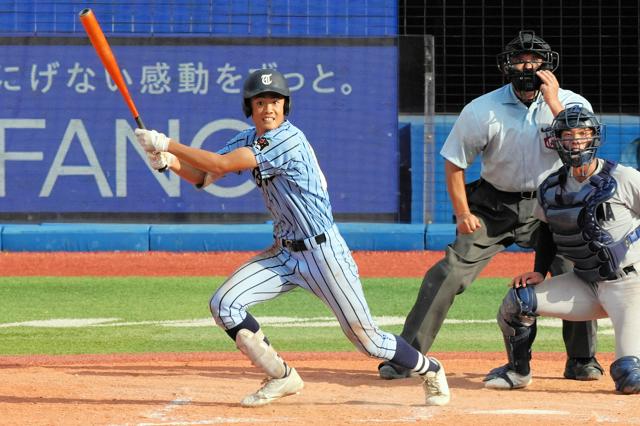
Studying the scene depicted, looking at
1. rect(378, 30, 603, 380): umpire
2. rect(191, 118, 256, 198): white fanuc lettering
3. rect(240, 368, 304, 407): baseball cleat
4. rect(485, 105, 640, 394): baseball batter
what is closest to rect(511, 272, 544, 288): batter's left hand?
rect(485, 105, 640, 394): baseball batter

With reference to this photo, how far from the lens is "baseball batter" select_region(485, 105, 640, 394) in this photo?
621 centimetres

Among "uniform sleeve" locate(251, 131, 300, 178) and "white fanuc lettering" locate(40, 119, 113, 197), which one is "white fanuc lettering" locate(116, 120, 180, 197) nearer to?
"white fanuc lettering" locate(40, 119, 113, 197)

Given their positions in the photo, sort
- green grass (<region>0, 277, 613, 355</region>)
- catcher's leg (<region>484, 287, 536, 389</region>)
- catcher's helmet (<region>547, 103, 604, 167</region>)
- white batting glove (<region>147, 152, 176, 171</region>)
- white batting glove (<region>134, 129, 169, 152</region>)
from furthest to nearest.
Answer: green grass (<region>0, 277, 613, 355</region>) < catcher's leg (<region>484, 287, 536, 389</region>) < catcher's helmet (<region>547, 103, 604, 167</region>) < white batting glove (<region>147, 152, 176, 171</region>) < white batting glove (<region>134, 129, 169, 152</region>)

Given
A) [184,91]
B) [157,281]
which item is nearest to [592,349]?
[157,281]

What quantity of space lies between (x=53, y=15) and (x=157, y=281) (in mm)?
3988

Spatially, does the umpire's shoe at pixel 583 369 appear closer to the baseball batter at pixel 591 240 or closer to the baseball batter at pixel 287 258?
the baseball batter at pixel 591 240

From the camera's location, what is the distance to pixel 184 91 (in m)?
13.2

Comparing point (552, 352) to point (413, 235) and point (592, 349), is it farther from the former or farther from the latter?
point (413, 235)

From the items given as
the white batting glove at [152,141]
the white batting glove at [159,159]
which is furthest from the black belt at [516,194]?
the white batting glove at [152,141]

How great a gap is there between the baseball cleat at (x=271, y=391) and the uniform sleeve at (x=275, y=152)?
987 millimetres

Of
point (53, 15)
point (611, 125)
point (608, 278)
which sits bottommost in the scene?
point (608, 278)

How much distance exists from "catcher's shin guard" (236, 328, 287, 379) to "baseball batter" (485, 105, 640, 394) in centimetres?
123

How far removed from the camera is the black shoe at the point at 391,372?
6.89m

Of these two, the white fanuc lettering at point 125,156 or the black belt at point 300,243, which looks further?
the white fanuc lettering at point 125,156
